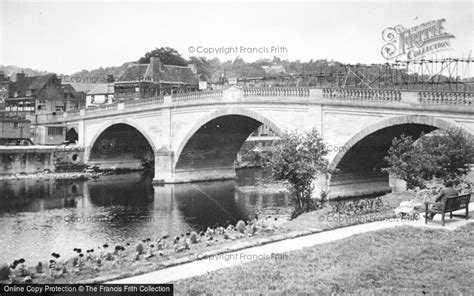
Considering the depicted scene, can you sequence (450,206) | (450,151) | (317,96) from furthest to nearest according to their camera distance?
(317,96)
(450,151)
(450,206)

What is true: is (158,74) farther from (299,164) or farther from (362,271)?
(362,271)

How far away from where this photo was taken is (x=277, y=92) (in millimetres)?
36500

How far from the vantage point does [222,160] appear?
52.5 meters

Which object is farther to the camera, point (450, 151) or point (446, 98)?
point (446, 98)

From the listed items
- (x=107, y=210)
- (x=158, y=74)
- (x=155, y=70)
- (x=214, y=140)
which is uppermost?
(x=155, y=70)

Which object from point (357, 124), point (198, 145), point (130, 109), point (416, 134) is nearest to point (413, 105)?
point (357, 124)

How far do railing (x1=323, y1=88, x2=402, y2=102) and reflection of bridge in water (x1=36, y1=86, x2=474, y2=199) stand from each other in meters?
0.06

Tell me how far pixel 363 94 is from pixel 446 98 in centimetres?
544

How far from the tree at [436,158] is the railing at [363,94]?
4138 mm

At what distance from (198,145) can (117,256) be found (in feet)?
107

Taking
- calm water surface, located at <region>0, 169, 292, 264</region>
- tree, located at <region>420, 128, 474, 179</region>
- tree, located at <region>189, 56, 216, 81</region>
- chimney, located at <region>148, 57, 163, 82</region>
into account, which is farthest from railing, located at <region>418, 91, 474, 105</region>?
tree, located at <region>189, 56, 216, 81</region>

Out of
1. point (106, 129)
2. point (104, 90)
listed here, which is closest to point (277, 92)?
point (106, 129)

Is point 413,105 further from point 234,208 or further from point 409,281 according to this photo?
point 409,281

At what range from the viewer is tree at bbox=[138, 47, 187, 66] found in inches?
3755
